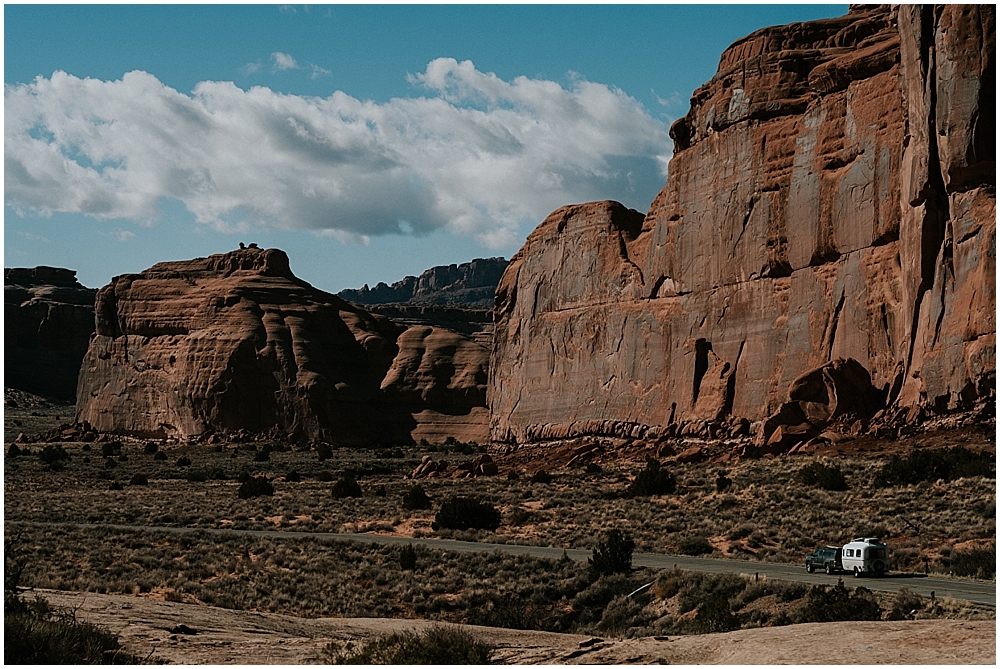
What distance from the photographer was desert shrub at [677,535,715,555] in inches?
1054

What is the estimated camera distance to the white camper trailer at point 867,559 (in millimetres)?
21031

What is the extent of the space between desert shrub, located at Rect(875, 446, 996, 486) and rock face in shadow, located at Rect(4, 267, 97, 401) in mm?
119929

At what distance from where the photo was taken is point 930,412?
37625 millimetres

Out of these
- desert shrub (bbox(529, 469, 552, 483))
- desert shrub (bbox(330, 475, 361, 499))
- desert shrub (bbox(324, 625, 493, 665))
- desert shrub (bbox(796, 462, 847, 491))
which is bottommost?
desert shrub (bbox(324, 625, 493, 665))

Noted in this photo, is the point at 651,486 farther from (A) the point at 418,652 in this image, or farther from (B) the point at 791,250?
(A) the point at 418,652

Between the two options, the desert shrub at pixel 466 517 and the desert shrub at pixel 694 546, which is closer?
the desert shrub at pixel 694 546

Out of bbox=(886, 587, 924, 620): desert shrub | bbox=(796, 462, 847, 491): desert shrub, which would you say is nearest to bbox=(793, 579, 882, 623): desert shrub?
bbox=(886, 587, 924, 620): desert shrub

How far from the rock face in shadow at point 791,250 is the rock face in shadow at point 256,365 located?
88.6 feet

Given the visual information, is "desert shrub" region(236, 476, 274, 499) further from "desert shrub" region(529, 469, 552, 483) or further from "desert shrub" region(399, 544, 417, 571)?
"desert shrub" region(399, 544, 417, 571)

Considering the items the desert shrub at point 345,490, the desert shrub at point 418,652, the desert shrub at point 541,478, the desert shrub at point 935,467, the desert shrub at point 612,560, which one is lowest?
the desert shrub at point 418,652

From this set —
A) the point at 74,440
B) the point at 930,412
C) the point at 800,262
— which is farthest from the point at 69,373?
the point at 930,412

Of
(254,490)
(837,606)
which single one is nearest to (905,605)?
(837,606)

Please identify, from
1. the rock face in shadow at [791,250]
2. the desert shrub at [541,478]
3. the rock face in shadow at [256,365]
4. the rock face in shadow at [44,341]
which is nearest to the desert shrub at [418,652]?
the rock face in shadow at [791,250]

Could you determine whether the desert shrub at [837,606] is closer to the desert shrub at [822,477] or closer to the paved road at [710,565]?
the paved road at [710,565]
